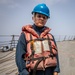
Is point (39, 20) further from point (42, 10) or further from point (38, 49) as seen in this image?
point (38, 49)

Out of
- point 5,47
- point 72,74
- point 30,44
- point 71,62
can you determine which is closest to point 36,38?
point 30,44

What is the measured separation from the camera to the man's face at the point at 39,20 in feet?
10.5

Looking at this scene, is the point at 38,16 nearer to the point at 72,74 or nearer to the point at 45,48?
the point at 45,48

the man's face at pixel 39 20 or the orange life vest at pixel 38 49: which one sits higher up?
the man's face at pixel 39 20

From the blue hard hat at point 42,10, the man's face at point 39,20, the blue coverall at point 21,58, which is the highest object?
the blue hard hat at point 42,10

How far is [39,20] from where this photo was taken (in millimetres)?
3188

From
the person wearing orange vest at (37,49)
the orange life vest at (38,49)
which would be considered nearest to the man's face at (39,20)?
the person wearing orange vest at (37,49)

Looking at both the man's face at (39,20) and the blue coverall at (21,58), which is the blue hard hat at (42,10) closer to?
the man's face at (39,20)

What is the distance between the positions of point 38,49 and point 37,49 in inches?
0.6

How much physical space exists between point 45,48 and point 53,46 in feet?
0.49

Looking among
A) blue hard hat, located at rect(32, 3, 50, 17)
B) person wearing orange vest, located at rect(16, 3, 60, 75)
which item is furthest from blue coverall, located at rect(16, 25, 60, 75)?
blue hard hat, located at rect(32, 3, 50, 17)

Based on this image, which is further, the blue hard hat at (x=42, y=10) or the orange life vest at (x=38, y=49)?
the blue hard hat at (x=42, y=10)

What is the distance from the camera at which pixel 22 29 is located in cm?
321

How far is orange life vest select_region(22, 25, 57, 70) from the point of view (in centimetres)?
304
